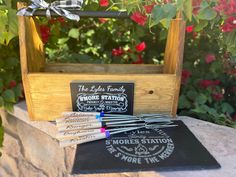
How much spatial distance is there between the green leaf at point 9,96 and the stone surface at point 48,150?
43 millimetres

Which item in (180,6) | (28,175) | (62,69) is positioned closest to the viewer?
(180,6)

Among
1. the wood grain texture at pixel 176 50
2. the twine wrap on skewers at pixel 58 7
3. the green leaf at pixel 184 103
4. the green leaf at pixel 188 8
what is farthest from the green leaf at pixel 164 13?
the green leaf at pixel 184 103

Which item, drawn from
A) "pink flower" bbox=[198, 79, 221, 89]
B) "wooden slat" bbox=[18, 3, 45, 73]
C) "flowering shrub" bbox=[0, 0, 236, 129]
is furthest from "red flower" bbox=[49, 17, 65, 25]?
"pink flower" bbox=[198, 79, 221, 89]

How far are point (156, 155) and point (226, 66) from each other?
2.20 ft

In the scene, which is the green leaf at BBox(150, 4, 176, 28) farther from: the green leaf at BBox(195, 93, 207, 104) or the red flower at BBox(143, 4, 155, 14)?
the green leaf at BBox(195, 93, 207, 104)

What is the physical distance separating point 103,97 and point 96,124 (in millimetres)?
97


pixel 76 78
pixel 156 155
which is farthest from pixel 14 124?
pixel 156 155

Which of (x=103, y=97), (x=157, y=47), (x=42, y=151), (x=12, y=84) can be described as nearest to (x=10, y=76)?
(x=12, y=84)

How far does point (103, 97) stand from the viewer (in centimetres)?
106

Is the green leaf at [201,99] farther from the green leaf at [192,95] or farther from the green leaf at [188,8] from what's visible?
the green leaf at [188,8]

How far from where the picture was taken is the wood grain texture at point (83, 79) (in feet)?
3.39

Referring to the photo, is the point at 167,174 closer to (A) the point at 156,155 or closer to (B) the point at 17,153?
(A) the point at 156,155

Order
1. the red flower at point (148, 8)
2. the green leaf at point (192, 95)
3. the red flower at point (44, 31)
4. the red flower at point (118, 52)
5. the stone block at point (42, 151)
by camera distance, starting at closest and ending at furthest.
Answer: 1. the red flower at point (148, 8)
2. the stone block at point (42, 151)
3. the red flower at point (44, 31)
4. the green leaf at point (192, 95)
5. the red flower at point (118, 52)

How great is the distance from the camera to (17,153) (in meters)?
1.38
